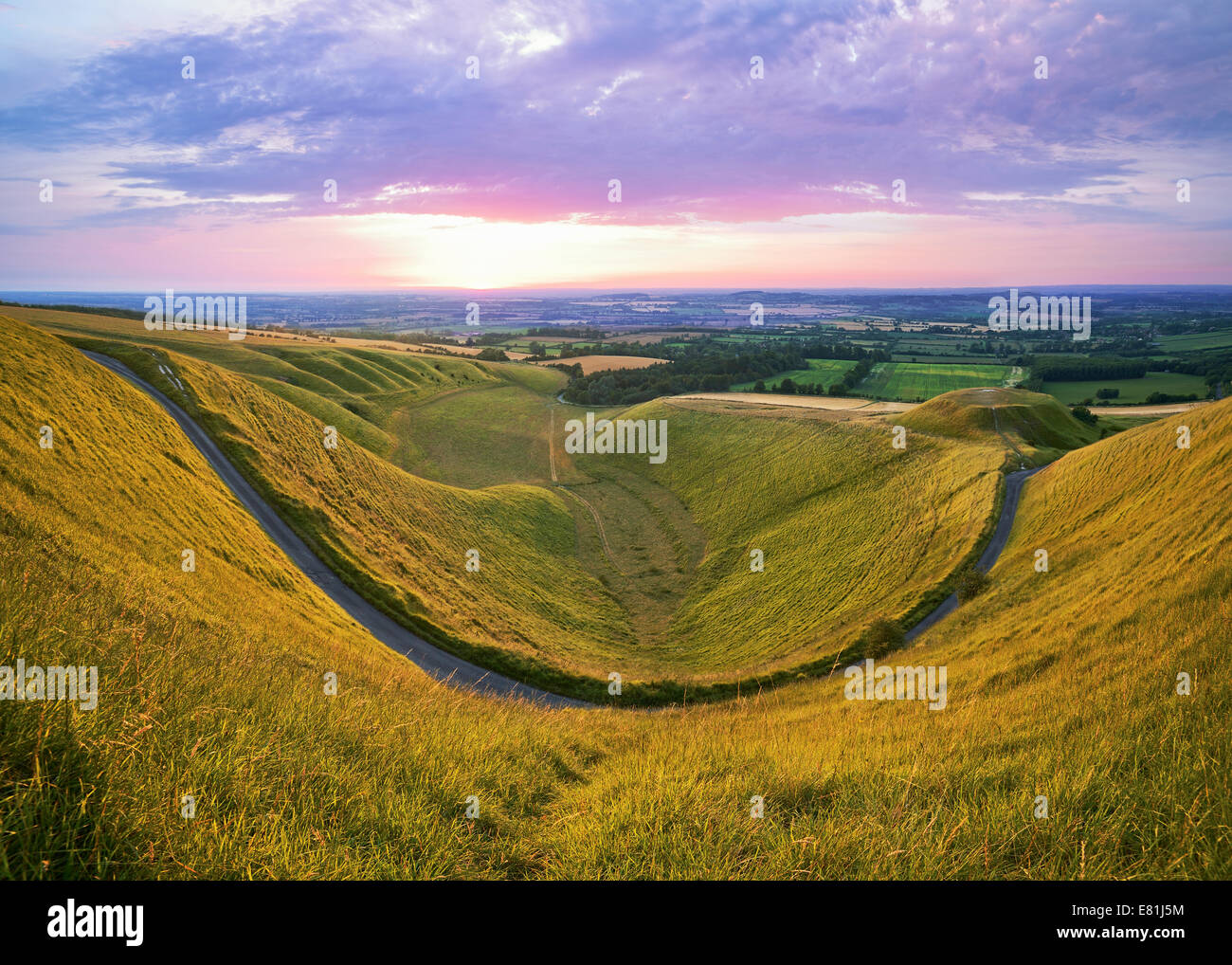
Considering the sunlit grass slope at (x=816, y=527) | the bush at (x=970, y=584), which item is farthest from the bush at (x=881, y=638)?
the bush at (x=970, y=584)

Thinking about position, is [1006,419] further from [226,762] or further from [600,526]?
[226,762]

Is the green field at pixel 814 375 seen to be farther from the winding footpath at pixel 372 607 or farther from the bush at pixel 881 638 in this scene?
the bush at pixel 881 638

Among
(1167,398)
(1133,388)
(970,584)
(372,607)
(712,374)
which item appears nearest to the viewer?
(372,607)

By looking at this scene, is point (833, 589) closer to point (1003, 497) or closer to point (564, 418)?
point (1003, 497)

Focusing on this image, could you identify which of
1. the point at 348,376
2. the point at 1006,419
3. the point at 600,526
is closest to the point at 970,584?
the point at 600,526

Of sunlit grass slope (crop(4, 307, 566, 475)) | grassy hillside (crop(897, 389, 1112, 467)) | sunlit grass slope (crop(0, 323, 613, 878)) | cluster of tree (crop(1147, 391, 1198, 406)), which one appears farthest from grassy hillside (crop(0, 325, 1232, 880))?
cluster of tree (crop(1147, 391, 1198, 406))

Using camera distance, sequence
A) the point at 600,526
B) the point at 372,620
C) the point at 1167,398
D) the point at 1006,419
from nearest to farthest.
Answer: the point at 372,620, the point at 1006,419, the point at 600,526, the point at 1167,398
